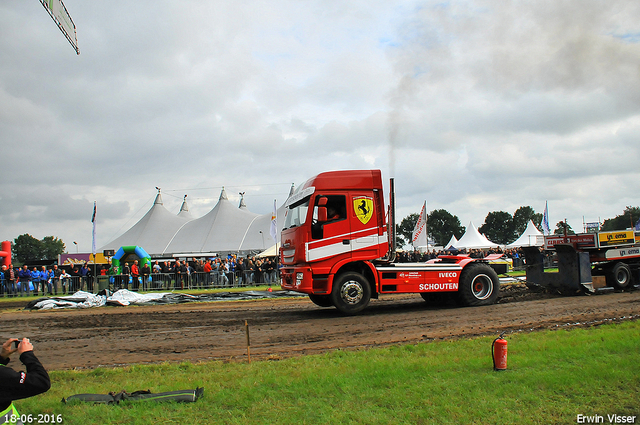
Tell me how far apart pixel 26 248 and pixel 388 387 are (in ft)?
507

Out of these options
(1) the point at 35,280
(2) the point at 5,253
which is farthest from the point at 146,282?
(2) the point at 5,253

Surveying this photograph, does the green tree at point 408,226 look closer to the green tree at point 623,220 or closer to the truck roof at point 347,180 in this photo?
the green tree at point 623,220

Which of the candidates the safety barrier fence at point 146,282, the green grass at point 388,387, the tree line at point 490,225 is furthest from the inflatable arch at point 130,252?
the tree line at point 490,225

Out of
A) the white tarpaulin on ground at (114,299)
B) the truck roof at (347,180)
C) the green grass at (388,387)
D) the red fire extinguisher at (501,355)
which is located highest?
the truck roof at (347,180)

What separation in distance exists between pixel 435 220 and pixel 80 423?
441 feet

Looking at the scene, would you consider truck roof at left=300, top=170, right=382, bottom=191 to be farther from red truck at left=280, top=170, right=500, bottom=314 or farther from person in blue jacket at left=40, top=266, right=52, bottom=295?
person in blue jacket at left=40, top=266, right=52, bottom=295

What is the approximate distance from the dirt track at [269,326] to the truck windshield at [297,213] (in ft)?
7.68

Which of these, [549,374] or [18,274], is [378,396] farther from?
[18,274]

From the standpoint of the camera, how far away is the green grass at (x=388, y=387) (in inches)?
171

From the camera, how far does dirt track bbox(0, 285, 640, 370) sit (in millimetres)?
7777

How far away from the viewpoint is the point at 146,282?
→ 21.4 meters

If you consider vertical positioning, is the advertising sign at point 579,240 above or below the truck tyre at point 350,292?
above

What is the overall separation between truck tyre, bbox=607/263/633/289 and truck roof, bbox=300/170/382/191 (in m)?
8.95

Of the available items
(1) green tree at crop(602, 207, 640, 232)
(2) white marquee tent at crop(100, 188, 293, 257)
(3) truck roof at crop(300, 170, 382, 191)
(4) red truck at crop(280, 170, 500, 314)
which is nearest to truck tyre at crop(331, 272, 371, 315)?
(4) red truck at crop(280, 170, 500, 314)
